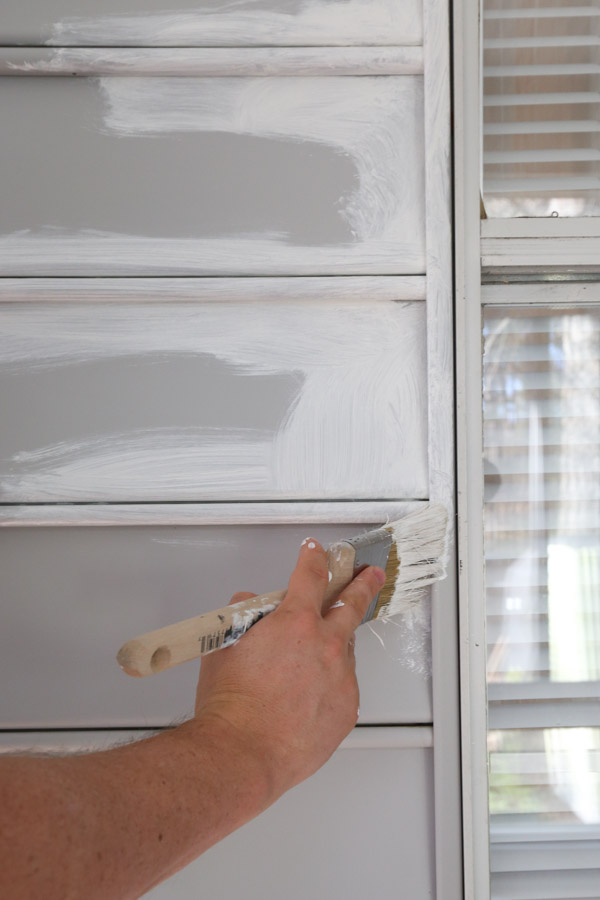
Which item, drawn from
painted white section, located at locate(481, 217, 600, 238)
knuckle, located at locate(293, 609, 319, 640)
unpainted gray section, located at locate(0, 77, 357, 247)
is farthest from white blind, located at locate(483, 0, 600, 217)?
knuckle, located at locate(293, 609, 319, 640)

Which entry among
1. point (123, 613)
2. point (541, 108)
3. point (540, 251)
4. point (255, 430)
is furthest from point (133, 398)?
point (541, 108)

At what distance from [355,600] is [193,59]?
29.8 inches

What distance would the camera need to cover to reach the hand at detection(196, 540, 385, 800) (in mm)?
624

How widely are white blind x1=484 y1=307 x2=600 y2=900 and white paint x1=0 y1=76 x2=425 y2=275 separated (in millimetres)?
238

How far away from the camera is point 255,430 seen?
94cm

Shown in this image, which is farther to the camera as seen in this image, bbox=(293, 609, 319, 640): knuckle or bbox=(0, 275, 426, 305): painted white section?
bbox=(0, 275, 426, 305): painted white section

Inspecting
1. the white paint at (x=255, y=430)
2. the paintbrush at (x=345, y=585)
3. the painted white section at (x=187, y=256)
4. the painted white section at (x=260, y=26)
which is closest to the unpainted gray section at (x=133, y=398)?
the white paint at (x=255, y=430)

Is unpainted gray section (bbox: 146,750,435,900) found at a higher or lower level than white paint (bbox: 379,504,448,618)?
lower

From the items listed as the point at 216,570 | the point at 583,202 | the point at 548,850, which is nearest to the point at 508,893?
the point at 548,850

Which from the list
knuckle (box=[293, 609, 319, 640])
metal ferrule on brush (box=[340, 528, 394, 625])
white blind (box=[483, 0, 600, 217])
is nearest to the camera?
knuckle (box=[293, 609, 319, 640])

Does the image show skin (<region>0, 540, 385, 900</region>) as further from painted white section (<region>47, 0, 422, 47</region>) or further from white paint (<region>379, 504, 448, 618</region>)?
painted white section (<region>47, 0, 422, 47</region>)

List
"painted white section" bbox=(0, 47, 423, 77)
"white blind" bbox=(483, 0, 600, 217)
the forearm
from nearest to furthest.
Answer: the forearm < "painted white section" bbox=(0, 47, 423, 77) < "white blind" bbox=(483, 0, 600, 217)

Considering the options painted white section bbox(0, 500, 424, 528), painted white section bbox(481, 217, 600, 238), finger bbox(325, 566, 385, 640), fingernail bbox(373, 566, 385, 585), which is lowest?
finger bbox(325, 566, 385, 640)

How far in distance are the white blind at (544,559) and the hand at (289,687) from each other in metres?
0.43
